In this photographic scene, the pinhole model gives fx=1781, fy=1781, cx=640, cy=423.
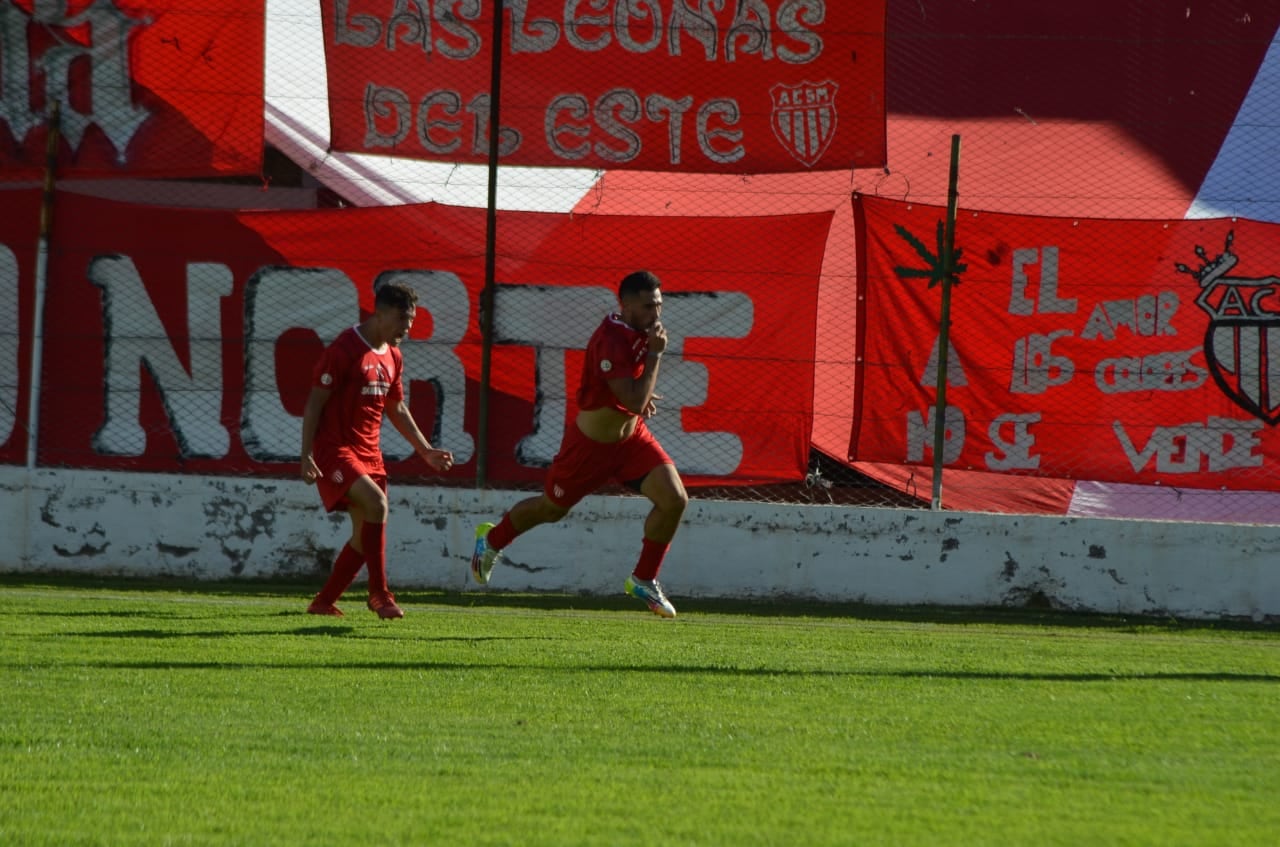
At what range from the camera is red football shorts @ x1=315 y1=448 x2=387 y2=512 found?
358 inches

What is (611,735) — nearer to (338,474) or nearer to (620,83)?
(338,474)

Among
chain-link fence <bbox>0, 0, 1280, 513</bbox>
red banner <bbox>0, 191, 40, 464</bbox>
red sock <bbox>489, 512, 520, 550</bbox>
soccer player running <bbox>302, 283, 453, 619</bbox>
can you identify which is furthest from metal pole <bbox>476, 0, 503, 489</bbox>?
red banner <bbox>0, 191, 40, 464</bbox>

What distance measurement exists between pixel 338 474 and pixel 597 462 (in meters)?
1.36

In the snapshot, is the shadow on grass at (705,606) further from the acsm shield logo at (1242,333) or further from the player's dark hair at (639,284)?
the player's dark hair at (639,284)

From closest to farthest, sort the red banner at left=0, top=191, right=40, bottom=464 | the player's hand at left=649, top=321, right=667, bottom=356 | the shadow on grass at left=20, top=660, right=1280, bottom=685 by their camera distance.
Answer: the shadow on grass at left=20, top=660, right=1280, bottom=685
the player's hand at left=649, top=321, right=667, bottom=356
the red banner at left=0, top=191, right=40, bottom=464

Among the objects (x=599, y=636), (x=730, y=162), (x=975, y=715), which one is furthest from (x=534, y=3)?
(x=975, y=715)

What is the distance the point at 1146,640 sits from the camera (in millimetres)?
9781

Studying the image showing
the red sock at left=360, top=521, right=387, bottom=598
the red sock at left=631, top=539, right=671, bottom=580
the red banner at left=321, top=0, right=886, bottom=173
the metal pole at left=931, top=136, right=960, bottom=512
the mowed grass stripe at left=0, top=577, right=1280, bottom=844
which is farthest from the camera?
the red banner at left=321, top=0, right=886, bottom=173

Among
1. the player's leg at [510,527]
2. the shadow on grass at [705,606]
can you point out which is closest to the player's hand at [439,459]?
the player's leg at [510,527]

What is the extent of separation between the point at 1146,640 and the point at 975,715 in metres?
4.08

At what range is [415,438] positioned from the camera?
9.68 metres

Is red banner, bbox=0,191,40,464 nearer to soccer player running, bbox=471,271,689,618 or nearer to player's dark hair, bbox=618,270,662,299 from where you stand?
soccer player running, bbox=471,271,689,618

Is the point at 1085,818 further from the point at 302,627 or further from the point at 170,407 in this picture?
the point at 170,407

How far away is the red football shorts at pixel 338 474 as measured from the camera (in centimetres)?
910
